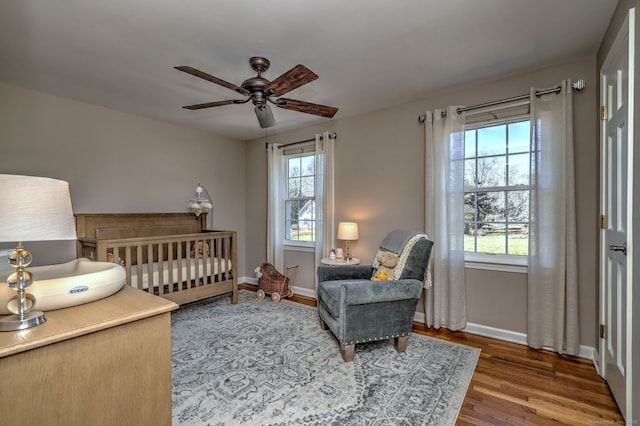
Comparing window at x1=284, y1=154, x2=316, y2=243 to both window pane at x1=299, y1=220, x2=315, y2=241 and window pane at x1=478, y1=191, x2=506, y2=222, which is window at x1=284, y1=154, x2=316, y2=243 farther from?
window pane at x1=478, y1=191, x2=506, y2=222

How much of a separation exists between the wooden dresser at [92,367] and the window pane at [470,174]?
2.81 meters

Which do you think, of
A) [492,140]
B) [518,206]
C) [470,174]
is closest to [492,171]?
[470,174]

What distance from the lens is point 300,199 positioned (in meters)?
4.41

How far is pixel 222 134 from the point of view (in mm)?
4645

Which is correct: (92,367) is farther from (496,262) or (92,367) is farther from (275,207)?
(275,207)

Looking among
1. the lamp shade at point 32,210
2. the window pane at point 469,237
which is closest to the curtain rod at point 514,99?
the window pane at point 469,237

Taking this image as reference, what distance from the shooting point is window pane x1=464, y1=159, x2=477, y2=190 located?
2.96 m

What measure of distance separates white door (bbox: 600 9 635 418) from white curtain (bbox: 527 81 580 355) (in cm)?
26

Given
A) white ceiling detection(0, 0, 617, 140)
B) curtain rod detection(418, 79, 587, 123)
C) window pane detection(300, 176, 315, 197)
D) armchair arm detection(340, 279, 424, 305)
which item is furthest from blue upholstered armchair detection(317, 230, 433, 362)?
window pane detection(300, 176, 315, 197)

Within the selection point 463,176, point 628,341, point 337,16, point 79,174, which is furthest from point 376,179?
point 79,174

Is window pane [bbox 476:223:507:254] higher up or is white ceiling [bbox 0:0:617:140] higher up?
white ceiling [bbox 0:0:617:140]

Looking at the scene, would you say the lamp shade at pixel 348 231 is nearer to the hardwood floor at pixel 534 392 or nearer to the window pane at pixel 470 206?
the window pane at pixel 470 206

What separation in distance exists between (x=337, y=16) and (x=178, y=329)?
9.90 feet

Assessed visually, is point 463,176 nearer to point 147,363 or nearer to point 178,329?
point 147,363
